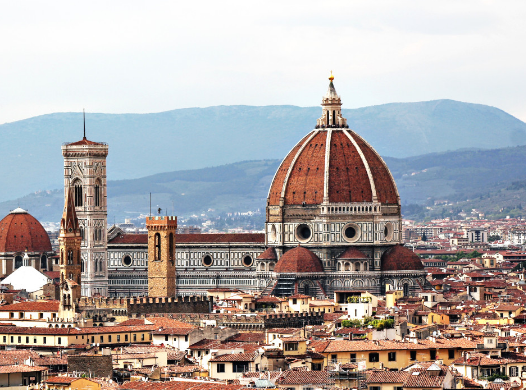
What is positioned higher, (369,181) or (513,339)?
(369,181)

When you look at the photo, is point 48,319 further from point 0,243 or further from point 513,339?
point 0,243

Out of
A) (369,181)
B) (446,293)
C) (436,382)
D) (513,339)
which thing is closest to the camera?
(436,382)

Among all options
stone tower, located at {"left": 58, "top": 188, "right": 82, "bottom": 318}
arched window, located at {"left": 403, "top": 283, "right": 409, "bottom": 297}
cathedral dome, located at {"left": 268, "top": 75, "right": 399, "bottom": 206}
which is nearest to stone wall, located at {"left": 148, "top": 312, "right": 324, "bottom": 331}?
stone tower, located at {"left": 58, "top": 188, "right": 82, "bottom": 318}

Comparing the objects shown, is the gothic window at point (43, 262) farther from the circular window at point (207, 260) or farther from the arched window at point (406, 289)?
the arched window at point (406, 289)

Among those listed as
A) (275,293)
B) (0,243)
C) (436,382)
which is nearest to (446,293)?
(275,293)

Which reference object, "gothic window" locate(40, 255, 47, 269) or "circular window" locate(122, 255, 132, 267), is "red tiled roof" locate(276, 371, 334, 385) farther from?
"gothic window" locate(40, 255, 47, 269)

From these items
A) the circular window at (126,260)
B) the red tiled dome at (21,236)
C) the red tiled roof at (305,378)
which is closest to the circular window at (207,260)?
the circular window at (126,260)

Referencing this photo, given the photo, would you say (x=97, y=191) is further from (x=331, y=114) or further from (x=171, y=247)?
(x=171, y=247)
